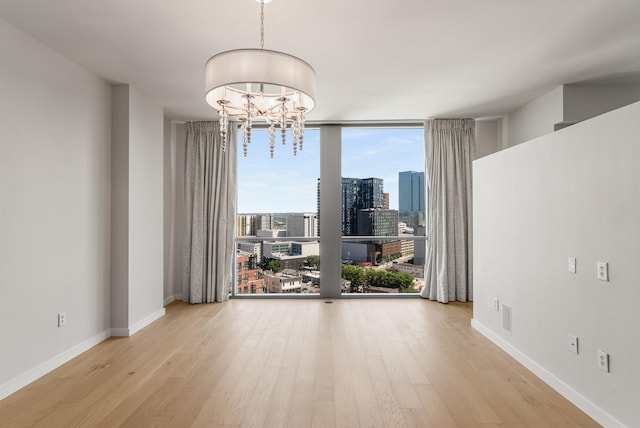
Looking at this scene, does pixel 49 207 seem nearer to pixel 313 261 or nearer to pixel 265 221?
pixel 265 221

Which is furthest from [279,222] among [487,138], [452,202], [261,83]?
[261,83]

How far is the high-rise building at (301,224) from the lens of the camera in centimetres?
597

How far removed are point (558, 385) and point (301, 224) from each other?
3.97m

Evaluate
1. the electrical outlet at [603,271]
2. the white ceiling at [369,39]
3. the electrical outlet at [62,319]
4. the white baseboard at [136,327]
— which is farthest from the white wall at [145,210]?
the electrical outlet at [603,271]

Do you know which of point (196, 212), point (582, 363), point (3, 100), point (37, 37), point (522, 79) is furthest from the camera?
point (196, 212)

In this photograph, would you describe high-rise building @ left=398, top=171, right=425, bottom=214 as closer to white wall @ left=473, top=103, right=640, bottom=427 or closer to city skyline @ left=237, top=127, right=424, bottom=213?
city skyline @ left=237, top=127, right=424, bottom=213

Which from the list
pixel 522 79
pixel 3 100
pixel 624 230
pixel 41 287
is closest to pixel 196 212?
pixel 41 287

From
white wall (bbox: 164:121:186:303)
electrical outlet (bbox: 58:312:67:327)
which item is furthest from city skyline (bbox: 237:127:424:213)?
electrical outlet (bbox: 58:312:67:327)

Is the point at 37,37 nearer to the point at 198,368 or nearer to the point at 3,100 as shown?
the point at 3,100

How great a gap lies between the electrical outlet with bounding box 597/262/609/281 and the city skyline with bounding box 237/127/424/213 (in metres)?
3.69

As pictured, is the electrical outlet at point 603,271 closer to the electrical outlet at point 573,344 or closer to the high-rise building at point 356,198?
the electrical outlet at point 573,344

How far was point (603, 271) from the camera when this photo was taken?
2.35 metres

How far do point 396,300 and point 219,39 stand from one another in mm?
4295

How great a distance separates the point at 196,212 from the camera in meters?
5.61
